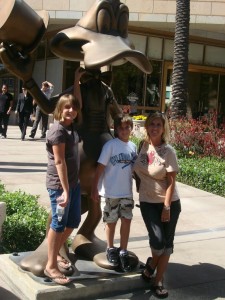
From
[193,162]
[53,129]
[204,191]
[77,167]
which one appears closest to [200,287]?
[77,167]

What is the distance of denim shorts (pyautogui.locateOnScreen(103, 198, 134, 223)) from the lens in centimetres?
371

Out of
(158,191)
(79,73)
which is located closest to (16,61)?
(79,73)

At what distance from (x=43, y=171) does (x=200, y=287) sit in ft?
18.4

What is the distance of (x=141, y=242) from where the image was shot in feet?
16.9

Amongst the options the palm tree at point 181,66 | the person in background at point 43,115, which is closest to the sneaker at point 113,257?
the person in background at point 43,115

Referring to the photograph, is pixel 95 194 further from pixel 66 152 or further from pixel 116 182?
pixel 66 152

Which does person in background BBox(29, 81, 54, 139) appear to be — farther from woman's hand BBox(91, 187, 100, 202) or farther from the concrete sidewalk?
woman's hand BBox(91, 187, 100, 202)

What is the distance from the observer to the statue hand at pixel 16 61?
361cm

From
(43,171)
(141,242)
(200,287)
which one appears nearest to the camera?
(200,287)

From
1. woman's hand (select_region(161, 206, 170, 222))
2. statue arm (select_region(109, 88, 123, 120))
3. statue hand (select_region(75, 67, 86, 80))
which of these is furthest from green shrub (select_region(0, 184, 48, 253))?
statue hand (select_region(75, 67, 86, 80))

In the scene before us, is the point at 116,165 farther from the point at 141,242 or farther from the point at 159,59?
the point at 159,59

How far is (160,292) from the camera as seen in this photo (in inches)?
146

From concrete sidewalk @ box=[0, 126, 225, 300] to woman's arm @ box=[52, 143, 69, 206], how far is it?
0.97 meters

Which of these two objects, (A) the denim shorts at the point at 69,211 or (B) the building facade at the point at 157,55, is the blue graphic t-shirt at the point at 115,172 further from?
(B) the building facade at the point at 157,55
